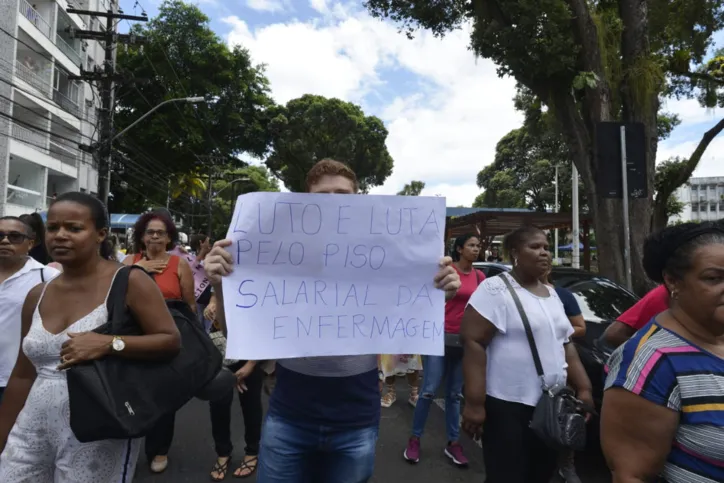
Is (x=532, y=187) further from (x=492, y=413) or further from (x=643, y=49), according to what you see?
A: (x=492, y=413)

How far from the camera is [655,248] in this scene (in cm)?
161

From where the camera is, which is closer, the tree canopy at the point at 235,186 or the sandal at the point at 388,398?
the sandal at the point at 388,398

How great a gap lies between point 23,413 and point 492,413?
2.10 meters

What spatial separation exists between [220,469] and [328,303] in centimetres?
243

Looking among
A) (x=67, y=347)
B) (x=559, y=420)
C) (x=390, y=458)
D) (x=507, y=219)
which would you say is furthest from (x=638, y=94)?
(x=67, y=347)

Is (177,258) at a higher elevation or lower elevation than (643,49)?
lower

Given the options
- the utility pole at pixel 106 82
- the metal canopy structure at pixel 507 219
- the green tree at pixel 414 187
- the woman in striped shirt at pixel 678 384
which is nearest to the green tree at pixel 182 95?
the utility pole at pixel 106 82

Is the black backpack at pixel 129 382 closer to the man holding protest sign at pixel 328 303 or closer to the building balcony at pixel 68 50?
the man holding protest sign at pixel 328 303

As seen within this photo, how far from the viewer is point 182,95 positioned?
25906 mm

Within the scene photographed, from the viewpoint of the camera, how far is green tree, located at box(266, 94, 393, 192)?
3138 cm

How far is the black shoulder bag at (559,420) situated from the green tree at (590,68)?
6.65 metres

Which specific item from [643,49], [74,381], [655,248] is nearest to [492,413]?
[655,248]

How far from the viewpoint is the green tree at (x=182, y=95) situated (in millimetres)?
25344

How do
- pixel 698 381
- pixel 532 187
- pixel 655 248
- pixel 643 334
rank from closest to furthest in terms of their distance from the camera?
pixel 698 381 → pixel 643 334 → pixel 655 248 → pixel 532 187
